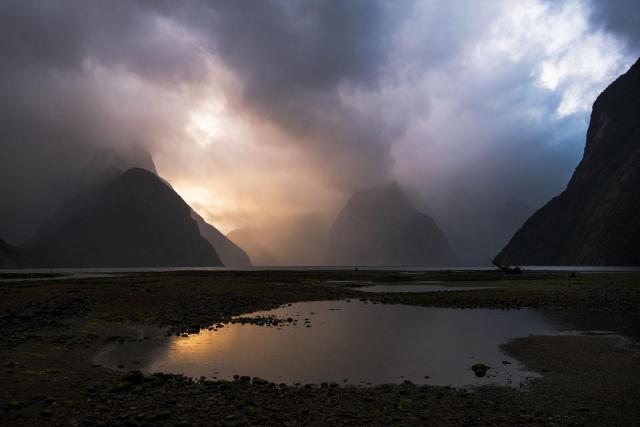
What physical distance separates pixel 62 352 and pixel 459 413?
1738 centimetres

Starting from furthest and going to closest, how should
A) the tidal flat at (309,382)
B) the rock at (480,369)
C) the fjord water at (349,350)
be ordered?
1. the fjord water at (349,350)
2. the rock at (480,369)
3. the tidal flat at (309,382)

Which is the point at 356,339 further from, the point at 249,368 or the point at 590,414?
the point at 590,414

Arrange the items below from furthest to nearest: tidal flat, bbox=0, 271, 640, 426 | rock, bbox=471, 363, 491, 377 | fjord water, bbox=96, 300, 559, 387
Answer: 1. fjord water, bbox=96, 300, 559, 387
2. rock, bbox=471, 363, 491, 377
3. tidal flat, bbox=0, 271, 640, 426

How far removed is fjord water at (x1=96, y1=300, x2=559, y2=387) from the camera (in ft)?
54.3

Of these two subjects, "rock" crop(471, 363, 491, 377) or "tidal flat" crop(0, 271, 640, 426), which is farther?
"rock" crop(471, 363, 491, 377)

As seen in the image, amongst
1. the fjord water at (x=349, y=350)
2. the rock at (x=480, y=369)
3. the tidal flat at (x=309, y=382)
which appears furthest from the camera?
the fjord water at (x=349, y=350)

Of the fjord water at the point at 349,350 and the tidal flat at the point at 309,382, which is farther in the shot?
the fjord water at the point at 349,350

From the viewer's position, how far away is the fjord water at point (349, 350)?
651 inches

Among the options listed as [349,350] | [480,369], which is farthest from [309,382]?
[480,369]

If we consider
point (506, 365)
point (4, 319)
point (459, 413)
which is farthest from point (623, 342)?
point (4, 319)

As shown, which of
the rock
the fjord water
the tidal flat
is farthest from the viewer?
the fjord water

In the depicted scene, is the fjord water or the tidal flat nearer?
the tidal flat

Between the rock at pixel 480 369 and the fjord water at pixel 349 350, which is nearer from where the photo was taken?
the rock at pixel 480 369

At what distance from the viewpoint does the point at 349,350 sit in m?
21.1
